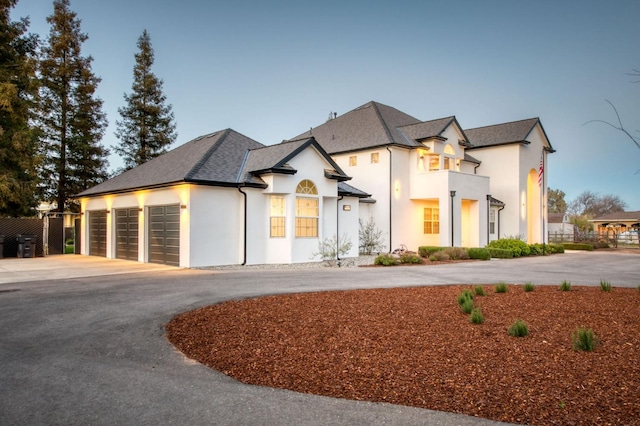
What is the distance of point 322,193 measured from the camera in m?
19.0

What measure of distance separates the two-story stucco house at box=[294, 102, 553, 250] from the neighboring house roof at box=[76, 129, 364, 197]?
579 centimetres

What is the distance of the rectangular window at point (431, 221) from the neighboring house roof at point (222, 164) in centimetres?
878

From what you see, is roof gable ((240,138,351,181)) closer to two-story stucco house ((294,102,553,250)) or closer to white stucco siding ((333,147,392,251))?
white stucco siding ((333,147,392,251))

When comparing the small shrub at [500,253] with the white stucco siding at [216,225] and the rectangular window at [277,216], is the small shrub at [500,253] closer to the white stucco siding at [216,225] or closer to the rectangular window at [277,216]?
the rectangular window at [277,216]

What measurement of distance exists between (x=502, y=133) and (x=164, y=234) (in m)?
23.9

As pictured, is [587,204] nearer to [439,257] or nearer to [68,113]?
[439,257]

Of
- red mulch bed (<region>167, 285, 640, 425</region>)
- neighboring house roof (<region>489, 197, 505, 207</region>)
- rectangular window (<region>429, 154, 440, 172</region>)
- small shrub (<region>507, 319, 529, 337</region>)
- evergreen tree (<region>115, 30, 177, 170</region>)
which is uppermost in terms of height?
evergreen tree (<region>115, 30, 177, 170</region>)

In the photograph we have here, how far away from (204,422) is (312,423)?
896 mm

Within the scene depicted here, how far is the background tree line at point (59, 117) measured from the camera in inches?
882

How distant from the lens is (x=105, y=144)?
105 ft

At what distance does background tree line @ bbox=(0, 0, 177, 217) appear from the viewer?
2241 centimetres

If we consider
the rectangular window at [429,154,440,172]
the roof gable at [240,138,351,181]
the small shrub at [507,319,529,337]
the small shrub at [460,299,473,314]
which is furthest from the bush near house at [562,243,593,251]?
the small shrub at [507,319,529,337]

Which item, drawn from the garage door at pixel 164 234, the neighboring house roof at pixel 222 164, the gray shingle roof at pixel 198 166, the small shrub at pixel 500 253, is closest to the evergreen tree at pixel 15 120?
the gray shingle roof at pixel 198 166

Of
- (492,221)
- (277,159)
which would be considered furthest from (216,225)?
(492,221)
